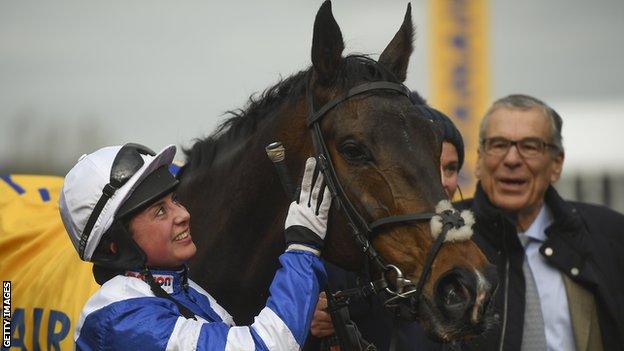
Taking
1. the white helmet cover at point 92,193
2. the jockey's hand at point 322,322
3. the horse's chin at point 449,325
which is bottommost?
the jockey's hand at point 322,322

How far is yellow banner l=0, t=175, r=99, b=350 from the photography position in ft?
10.0

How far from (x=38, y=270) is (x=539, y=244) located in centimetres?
227

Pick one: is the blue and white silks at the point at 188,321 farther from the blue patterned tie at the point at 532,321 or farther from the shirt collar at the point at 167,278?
the blue patterned tie at the point at 532,321

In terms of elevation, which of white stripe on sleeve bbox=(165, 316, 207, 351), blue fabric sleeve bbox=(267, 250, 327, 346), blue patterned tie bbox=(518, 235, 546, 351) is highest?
blue fabric sleeve bbox=(267, 250, 327, 346)

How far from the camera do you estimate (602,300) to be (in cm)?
311

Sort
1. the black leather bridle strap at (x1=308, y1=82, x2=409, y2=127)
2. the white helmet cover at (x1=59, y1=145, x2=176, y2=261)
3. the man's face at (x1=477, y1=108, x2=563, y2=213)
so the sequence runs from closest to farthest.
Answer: the white helmet cover at (x1=59, y1=145, x2=176, y2=261) < the black leather bridle strap at (x1=308, y1=82, x2=409, y2=127) < the man's face at (x1=477, y1=108, x2=563, y2=213)

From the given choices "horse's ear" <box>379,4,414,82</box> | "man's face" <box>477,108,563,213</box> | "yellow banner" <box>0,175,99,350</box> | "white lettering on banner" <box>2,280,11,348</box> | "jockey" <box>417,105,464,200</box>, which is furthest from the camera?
"man's face" <box>477,108,563,213</box>

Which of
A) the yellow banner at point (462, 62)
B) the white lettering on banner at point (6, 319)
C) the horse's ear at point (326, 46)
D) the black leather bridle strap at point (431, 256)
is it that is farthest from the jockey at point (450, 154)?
the yellow banner at point (462, 62)

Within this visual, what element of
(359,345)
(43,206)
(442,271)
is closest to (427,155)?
(442,271)

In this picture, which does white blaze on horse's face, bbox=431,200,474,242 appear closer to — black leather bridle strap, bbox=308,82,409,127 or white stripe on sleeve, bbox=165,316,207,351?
black leather bridle strap, bbox=308,82,409,127

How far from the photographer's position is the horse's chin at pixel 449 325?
208cm

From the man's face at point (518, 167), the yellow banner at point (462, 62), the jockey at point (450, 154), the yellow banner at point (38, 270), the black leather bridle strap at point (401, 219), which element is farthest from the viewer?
the yellow banner at point (462, 62)

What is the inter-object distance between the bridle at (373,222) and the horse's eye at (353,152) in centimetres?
6

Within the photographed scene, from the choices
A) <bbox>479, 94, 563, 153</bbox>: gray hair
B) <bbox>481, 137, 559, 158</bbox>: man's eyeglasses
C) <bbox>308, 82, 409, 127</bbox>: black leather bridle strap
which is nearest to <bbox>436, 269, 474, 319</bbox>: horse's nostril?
<bbox>308, 82, 409, 127</bbox>: black leather bridle strap
